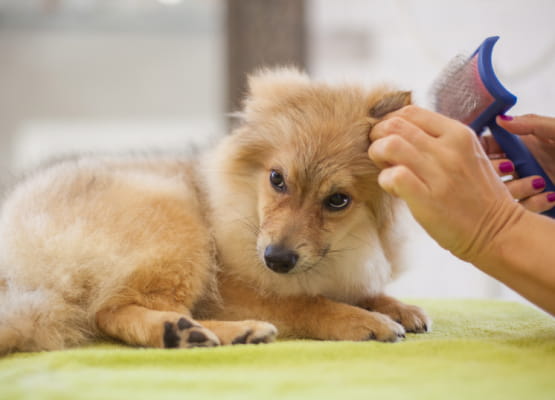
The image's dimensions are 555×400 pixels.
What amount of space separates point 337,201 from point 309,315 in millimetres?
358

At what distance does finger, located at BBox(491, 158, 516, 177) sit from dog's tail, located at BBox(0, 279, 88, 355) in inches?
48.8

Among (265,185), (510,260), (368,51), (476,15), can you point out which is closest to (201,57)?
(368,51)

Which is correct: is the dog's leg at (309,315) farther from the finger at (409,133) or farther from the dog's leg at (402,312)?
the finger at (409,133)

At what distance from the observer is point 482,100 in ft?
5.11

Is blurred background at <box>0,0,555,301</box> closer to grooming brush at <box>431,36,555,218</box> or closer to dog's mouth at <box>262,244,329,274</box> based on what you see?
grooming brush at <box>431,36,555,218</box>

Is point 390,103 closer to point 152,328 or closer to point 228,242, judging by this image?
point 228,242

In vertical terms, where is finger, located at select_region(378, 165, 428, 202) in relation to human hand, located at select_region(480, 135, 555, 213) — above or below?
above

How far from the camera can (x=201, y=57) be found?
536cm

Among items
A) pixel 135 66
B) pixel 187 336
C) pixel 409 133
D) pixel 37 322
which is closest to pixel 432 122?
pixel 409 133

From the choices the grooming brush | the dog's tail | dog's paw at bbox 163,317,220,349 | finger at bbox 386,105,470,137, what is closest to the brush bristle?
the grooming brush

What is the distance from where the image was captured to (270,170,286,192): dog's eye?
1801 millimetres

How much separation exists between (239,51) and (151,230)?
2279mm

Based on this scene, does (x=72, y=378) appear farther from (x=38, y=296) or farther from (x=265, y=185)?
(x=265, y=185)

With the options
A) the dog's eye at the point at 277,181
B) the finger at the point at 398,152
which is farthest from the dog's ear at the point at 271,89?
the finger at the point at 398,152
